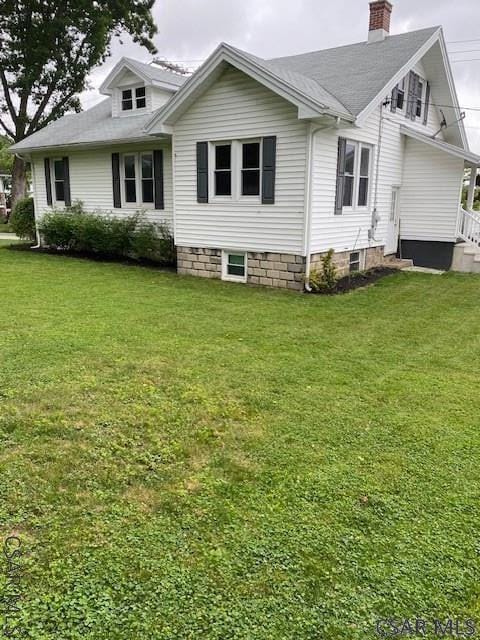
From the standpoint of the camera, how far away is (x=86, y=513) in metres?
2.63

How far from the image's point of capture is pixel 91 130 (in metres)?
13.8

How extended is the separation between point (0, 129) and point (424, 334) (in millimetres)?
24846

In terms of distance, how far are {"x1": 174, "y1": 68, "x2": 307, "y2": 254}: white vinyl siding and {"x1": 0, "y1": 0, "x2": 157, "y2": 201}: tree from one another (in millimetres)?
15505

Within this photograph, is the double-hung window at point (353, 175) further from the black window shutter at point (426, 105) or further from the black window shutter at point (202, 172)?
the black window shutter at point (426, 105)

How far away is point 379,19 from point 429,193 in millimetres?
4836

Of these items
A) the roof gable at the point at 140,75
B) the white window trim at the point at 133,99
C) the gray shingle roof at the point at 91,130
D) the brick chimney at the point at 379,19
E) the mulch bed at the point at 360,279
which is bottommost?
the mulch bed at the point at 360,279

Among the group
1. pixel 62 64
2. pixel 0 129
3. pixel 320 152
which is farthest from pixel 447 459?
pixel 0 129

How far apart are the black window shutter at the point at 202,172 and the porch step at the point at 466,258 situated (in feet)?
21.5

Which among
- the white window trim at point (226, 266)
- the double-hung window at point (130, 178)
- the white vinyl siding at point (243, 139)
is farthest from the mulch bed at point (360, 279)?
the double-hung window at point (130, 178)

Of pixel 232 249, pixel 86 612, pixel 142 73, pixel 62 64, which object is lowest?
pixel 86 612

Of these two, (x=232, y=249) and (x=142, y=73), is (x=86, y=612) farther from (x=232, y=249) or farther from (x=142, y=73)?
(x=142, y=73)

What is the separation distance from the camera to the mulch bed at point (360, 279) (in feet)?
31.3

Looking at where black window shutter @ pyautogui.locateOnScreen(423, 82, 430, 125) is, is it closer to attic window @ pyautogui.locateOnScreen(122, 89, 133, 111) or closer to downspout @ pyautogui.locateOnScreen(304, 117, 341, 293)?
downspout @ pyautogui.locateOnScreen(304, 117, 341, 293)

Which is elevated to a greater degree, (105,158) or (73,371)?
(105,158)
